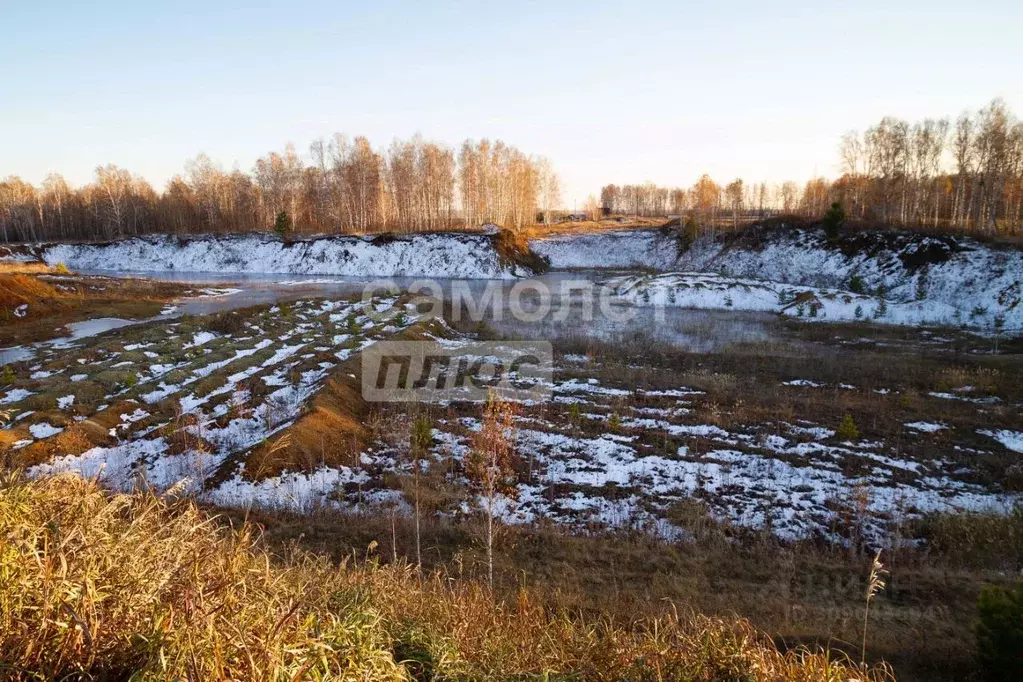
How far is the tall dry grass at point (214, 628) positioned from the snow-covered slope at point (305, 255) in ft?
179

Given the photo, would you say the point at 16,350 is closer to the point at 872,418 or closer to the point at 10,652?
the point at 10,652

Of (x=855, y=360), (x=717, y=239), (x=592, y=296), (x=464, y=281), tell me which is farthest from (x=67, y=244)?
(x=855, y=360)

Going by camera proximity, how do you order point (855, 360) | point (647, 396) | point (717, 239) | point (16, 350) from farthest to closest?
point (717, 239) → point (855, 360) → point (16, 350) → point (647, 396)

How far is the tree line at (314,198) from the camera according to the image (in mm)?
72500

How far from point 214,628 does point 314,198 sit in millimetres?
84344

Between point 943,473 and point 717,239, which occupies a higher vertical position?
point 717,239

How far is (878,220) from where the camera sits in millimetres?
48500

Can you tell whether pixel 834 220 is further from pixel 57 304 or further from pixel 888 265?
pixel 57 304

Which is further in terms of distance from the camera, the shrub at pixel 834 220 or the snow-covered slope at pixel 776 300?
the shrub at pixel 834 220

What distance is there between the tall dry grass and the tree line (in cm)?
7187

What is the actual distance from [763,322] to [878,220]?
25741mm

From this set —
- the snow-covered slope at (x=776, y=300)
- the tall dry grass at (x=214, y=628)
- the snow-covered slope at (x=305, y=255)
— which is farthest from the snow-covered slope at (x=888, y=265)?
the tall dry grass at (x=214, y=628)

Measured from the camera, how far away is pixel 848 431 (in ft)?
46.2

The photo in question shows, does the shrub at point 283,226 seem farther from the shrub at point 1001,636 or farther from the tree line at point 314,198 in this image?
the shrub at point 1001,636
